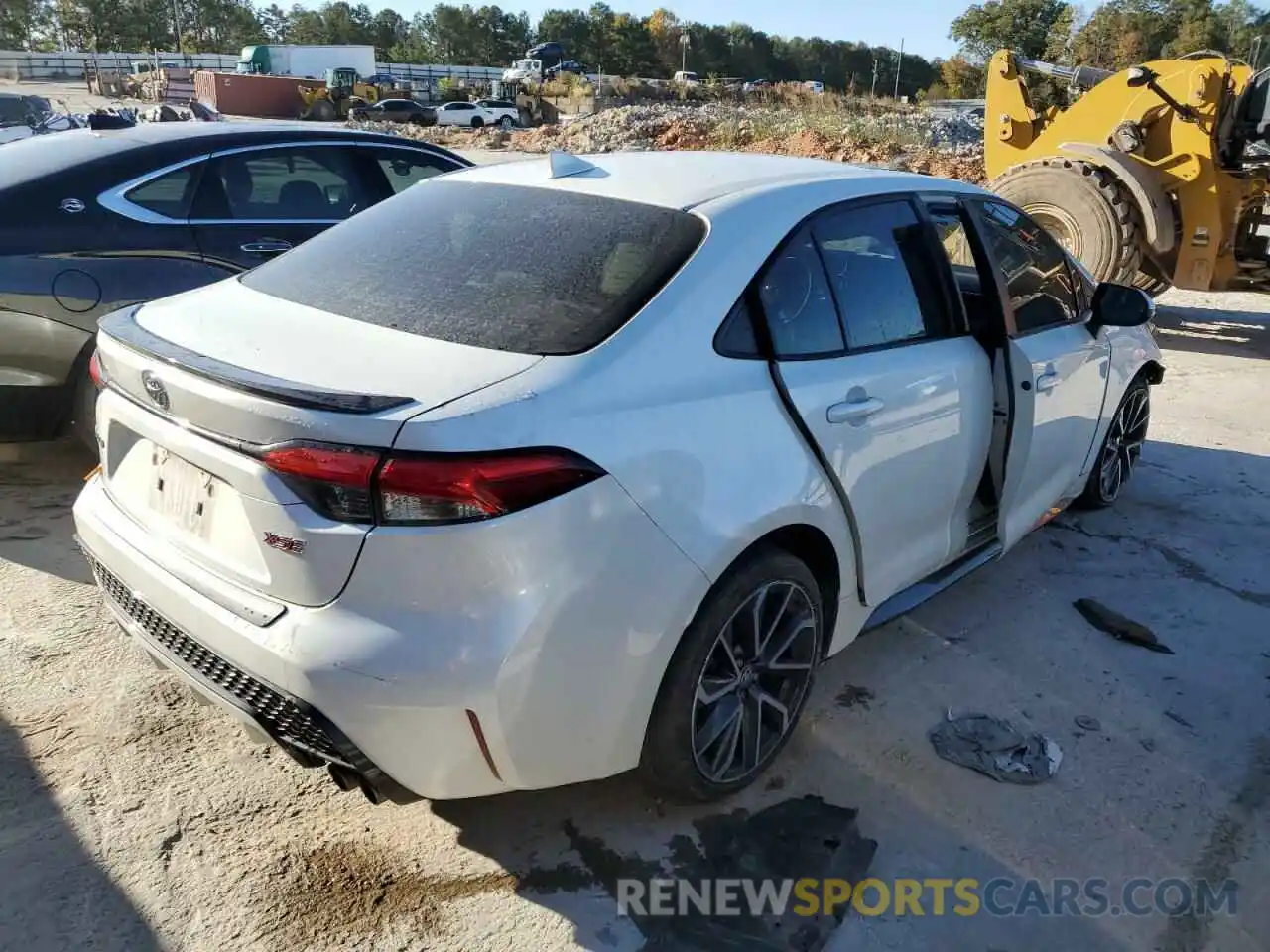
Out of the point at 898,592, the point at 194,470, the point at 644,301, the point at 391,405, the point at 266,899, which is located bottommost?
the point at 266,899

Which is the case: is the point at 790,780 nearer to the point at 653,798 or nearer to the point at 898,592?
the point at 653,798

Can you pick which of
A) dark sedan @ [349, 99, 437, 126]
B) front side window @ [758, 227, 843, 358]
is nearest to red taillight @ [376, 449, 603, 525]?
front side window @ [758, 227, 843, 358]

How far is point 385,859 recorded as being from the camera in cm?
254

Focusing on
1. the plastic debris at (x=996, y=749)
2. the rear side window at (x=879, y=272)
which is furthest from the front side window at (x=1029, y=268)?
the plastic debris at (x=996, y=749)

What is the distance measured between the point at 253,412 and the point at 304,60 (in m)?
71.1

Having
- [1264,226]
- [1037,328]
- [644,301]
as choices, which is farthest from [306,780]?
[1264,226]

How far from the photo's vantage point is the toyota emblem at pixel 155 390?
2318mm

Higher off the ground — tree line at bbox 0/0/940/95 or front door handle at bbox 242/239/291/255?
tree line at bbox 0/0/940/95

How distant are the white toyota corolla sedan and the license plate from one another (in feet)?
0.04

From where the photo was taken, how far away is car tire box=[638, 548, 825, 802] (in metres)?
2.44

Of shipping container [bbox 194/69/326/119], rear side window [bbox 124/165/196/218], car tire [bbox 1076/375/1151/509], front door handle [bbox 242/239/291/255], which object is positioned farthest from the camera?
shipping container [bbox 194/69/326/119]

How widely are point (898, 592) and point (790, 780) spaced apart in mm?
783

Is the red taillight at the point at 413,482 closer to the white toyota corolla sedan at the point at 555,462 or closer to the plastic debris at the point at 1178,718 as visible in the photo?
the white toyota corolla sedan at the point at 555,462

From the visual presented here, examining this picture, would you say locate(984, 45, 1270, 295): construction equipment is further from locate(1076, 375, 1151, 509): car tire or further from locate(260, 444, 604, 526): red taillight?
locate(260, 444, 604, 526): red taillight
